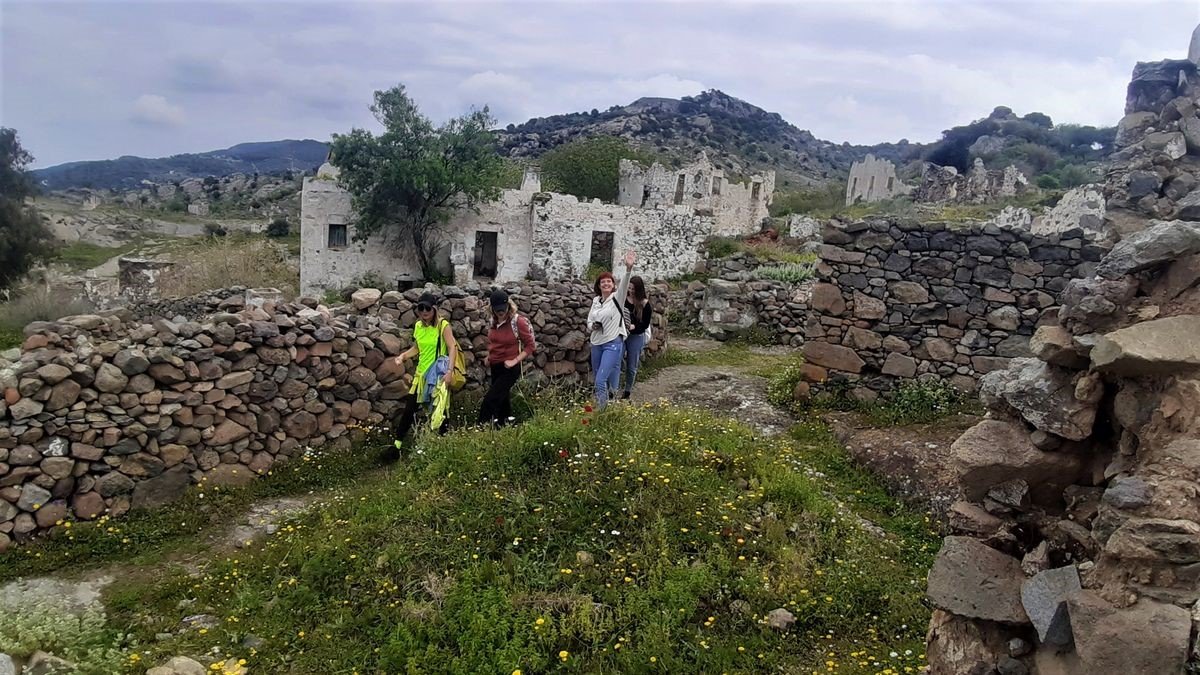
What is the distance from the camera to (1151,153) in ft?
24.3

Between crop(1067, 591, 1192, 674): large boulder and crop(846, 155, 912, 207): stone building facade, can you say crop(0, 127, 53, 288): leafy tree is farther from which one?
crop(846, 155, 912, 207): stone building facade

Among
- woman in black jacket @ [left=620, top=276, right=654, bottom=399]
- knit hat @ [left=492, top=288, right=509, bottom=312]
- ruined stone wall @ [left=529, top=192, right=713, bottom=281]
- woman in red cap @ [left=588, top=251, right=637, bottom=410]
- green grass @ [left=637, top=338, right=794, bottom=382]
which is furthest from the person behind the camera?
ruined stone wall @ [left=529, top=192, right=713, bottom=281]

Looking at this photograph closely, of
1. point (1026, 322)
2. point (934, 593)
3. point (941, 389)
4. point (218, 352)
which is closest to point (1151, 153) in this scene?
point (1026, 322)

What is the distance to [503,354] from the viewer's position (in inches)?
316

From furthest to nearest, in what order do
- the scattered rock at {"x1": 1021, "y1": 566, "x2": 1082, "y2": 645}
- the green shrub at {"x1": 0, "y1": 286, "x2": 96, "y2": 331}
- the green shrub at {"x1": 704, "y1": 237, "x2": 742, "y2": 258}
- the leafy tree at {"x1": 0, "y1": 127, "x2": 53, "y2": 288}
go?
the green shrub at {"x1": 704, "y1": 237, "x2": 742, "y2": 258}, the leafy tree at {"x1": 0, "y1": 127, "x2": 53, "y2": 288}, the green shrub at {"x1": 0, "y1": 286, "x2": 96, "y2": 331}, the scattered rock at {"x1": 1021, "y1": 566, "x2": 1082, "y2": 645}

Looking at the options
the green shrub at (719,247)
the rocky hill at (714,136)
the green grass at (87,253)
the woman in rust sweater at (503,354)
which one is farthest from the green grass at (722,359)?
the rocky hill at (714,136)

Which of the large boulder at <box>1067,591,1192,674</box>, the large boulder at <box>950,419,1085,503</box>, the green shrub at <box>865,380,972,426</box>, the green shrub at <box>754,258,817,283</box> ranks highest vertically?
the green shrub at <box>754,258,817,283</box>

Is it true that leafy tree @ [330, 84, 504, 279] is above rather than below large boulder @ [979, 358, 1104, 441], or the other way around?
above

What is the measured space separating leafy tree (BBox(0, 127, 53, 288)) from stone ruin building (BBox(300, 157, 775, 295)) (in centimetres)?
948

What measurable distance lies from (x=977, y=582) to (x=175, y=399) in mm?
6982

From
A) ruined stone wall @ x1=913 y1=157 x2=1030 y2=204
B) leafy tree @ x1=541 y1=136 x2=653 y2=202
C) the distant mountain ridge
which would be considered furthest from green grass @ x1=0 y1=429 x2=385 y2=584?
the distant mountain ridge

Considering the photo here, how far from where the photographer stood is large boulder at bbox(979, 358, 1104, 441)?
3201mm

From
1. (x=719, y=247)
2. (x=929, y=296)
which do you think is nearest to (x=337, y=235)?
(x=719, y=247)

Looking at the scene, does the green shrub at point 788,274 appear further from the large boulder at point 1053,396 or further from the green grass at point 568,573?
the large boulder at point 1053,396
